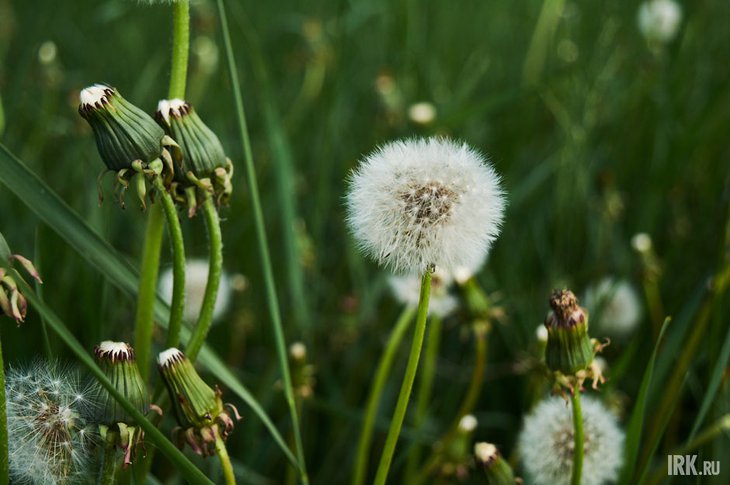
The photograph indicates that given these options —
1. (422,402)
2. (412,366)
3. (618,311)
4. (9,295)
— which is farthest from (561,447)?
(9,295)

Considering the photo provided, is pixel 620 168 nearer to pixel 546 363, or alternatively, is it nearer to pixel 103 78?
pixel 546 363

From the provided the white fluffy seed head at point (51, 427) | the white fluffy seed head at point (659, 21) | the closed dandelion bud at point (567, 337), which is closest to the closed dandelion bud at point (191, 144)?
the white fluffy seed head at point (51, 427)

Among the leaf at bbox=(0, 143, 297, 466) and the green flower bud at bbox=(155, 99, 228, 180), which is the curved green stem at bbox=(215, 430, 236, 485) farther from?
the green flower bud at bbox=(155, 99, 228, 180)

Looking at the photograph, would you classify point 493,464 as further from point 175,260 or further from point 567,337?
point 175,260

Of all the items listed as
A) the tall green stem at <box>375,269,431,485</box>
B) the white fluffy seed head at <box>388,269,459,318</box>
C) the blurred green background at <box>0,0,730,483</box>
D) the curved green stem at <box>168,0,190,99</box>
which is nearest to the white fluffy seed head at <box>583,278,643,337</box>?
the blurred green background at <box>0,0,730,483</box>

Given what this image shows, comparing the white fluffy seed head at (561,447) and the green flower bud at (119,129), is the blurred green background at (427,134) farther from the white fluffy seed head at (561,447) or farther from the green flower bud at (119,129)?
the green flower bud at (119,129)

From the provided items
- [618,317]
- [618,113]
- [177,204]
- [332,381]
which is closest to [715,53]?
[618,113]
